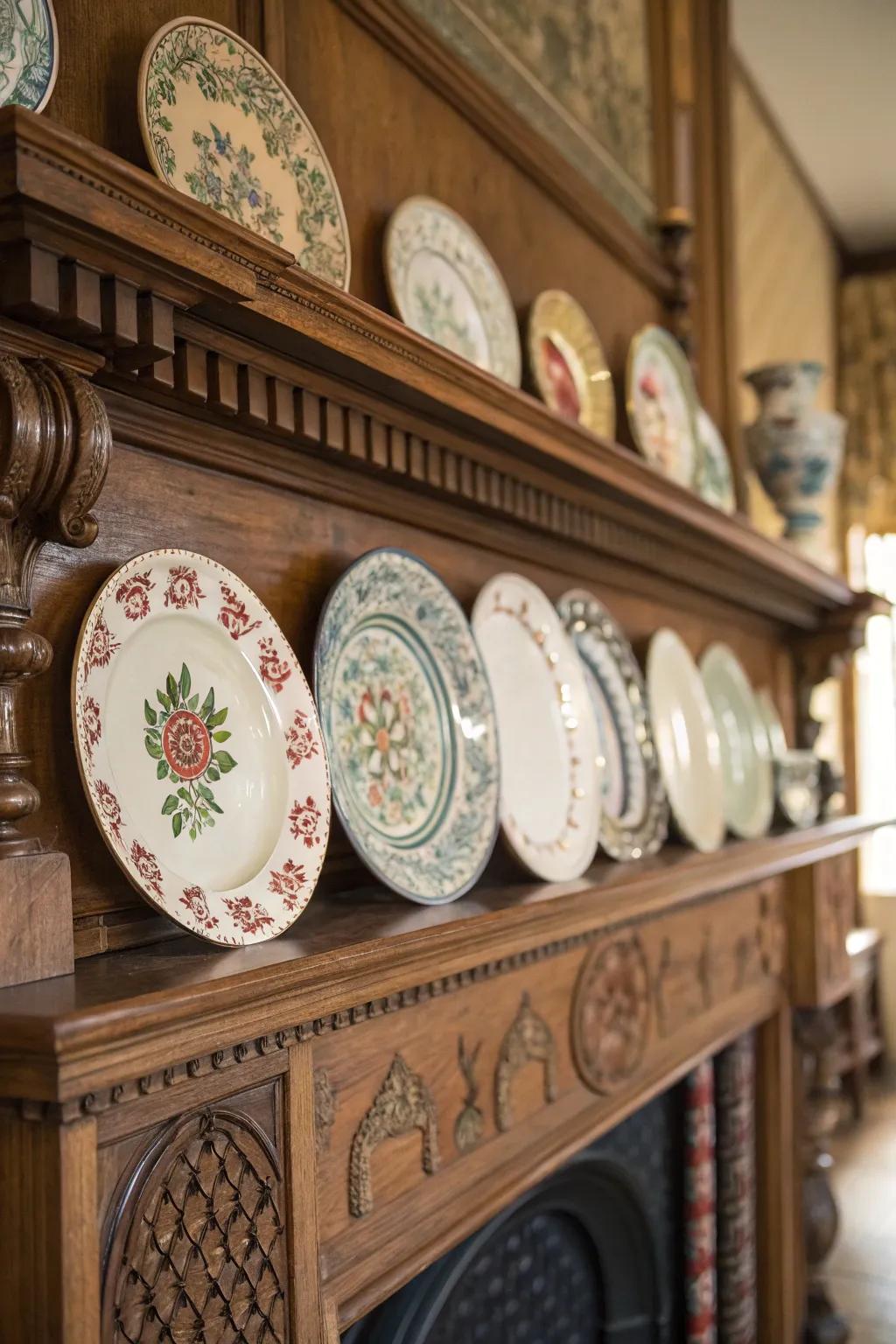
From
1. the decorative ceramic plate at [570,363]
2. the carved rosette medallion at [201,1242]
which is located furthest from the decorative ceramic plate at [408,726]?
the decorative ceramic plate at [570,363]

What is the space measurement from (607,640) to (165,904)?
3.18ft

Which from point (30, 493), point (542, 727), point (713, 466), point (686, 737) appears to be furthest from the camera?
point (713, 466)

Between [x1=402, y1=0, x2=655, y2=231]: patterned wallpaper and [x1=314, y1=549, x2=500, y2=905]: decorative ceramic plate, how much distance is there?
0.78 meters

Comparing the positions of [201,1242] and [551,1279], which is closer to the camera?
[201,1242]

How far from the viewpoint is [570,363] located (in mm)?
1771

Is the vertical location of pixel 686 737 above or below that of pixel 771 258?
below

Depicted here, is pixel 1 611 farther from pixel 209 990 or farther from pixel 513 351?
pixel 513 351

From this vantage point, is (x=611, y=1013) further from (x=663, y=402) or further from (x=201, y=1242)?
(x=663, y=402)

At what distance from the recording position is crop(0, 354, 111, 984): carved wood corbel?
0.72m

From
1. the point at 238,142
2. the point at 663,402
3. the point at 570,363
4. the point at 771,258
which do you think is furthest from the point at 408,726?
the point at 771,258

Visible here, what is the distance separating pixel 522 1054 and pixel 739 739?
1.09 m

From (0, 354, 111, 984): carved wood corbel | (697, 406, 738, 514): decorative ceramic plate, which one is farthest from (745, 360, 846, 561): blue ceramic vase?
(0, 354, 111, 984): carved wood corbel

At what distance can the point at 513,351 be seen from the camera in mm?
1576

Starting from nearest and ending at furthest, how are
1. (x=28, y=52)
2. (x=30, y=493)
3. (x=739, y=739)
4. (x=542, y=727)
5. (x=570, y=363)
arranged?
1. (x=30, y=493)
2. (x=28, y=52)
3. (x=542, y=727)
4. (x=570, y=363)
5. (x=739, y=739)
